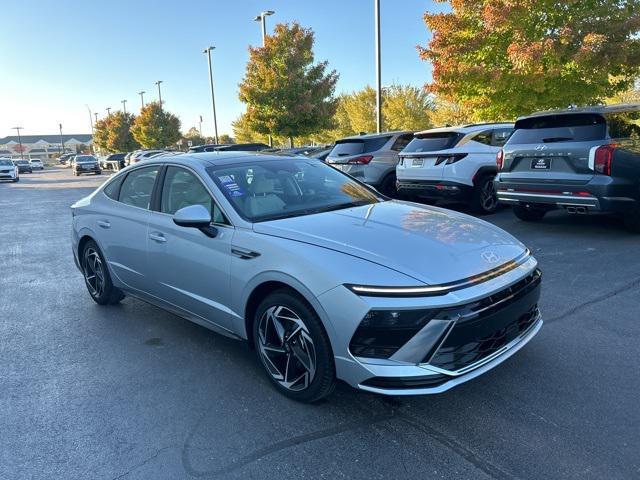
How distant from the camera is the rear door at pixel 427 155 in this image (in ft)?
29.5

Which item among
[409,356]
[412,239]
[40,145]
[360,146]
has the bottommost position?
[409,356]

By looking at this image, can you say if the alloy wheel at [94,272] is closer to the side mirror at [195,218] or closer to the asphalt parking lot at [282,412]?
the asphalt parking lot at [282,412]

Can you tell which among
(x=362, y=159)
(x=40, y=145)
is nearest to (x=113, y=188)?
(x=362, y=159)

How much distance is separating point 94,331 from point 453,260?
11.2 ft

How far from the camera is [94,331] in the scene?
4.57 m

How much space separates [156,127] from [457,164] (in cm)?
4754

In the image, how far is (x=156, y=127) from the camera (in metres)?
51.0

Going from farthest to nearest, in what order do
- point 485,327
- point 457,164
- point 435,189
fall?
1. point 435,189
2. point 457,164
3. point 485,327

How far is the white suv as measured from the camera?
8859 millimetres

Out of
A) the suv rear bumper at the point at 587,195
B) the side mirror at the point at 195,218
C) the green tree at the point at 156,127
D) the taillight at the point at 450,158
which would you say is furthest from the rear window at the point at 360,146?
the green tree at the point at 156,127

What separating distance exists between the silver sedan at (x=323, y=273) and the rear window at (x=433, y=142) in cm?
500

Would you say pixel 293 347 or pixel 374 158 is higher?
pixel 374 158

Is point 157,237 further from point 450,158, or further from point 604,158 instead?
point 450,158

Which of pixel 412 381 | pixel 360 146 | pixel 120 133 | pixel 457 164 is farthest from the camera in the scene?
pixel 120 133
